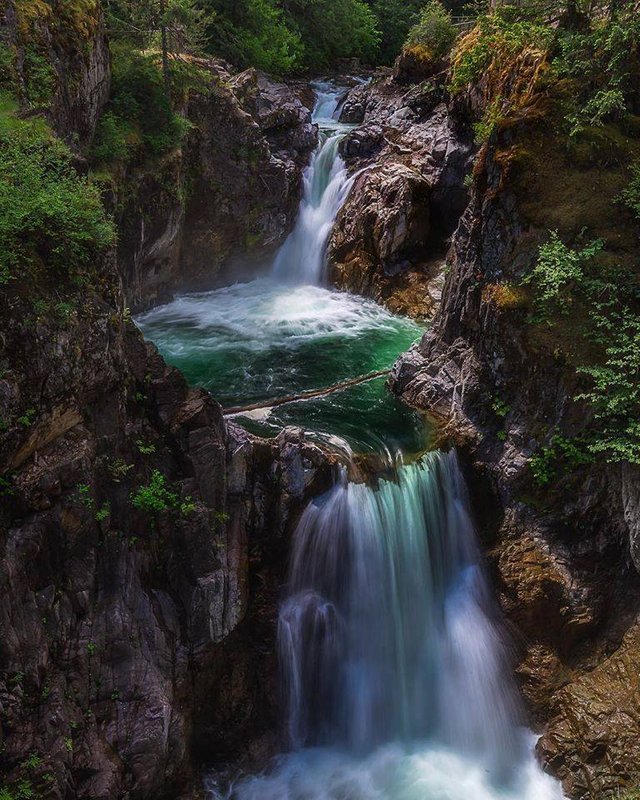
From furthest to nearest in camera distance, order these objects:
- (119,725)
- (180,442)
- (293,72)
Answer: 1. (293,72)
2. (180,442)
3. (119,725)

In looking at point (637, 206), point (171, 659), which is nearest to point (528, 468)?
point (637, 206)

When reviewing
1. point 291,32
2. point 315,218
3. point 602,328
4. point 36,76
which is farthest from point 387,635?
point 291,32

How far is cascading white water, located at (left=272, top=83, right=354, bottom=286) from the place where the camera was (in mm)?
17953

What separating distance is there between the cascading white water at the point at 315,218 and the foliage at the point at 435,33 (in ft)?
Answer: 15.4

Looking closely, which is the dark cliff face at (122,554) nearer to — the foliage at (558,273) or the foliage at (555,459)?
the foliage at (555,459)

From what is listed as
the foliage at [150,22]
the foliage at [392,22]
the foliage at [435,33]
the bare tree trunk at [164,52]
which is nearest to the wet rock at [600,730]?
the bare tree trunk at [164,52]

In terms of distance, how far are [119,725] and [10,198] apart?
5.86 meters

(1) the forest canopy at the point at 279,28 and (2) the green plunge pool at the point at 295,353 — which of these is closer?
(2) the green plunge pool at the point at 295,353

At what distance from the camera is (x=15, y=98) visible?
901 cm

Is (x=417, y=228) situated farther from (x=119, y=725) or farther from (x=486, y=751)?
(x=119, y=725)

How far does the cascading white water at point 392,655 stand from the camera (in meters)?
7.67

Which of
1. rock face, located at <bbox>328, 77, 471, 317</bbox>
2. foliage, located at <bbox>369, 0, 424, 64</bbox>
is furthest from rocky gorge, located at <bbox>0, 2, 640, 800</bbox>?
foliage, located at <bbox>369, 0, 424, 64</bbox>

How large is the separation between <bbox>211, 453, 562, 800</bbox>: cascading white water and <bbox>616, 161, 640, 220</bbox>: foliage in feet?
17.3

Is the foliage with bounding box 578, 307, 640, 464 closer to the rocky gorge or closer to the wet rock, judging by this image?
the rocky gorge
